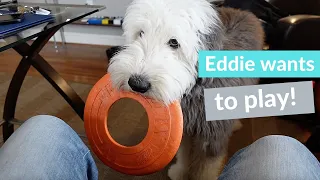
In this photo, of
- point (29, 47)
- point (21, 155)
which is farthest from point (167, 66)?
point (29, 47)

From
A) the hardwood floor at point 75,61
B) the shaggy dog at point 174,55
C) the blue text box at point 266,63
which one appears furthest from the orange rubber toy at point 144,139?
the hardwood floor at point 75,61

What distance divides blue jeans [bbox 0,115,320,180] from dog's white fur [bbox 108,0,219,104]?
30cm

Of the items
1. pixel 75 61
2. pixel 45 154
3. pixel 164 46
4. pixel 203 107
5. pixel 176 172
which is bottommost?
pixel 176 172

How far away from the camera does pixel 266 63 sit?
0.85 meters

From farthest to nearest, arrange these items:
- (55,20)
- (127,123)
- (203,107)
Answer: (127,123) < (55,20) < (203,107)

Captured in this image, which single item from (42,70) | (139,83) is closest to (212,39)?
(139,83)

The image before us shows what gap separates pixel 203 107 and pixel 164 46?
0.85 ft

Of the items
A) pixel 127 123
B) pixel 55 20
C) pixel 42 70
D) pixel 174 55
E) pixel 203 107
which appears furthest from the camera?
pixel 127 123

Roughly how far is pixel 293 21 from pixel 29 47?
1.19 metres

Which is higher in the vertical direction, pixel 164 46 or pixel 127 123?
pixel 164 46

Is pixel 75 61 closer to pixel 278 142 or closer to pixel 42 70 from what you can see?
pixel 42 70

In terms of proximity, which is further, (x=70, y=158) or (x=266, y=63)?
(x=266, y=63)

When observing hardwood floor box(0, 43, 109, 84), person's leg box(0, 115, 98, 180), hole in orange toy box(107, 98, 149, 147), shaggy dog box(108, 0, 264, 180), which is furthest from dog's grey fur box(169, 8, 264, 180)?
hardwood floor box(0, 43, 109, 84)

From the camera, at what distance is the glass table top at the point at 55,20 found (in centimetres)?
96
